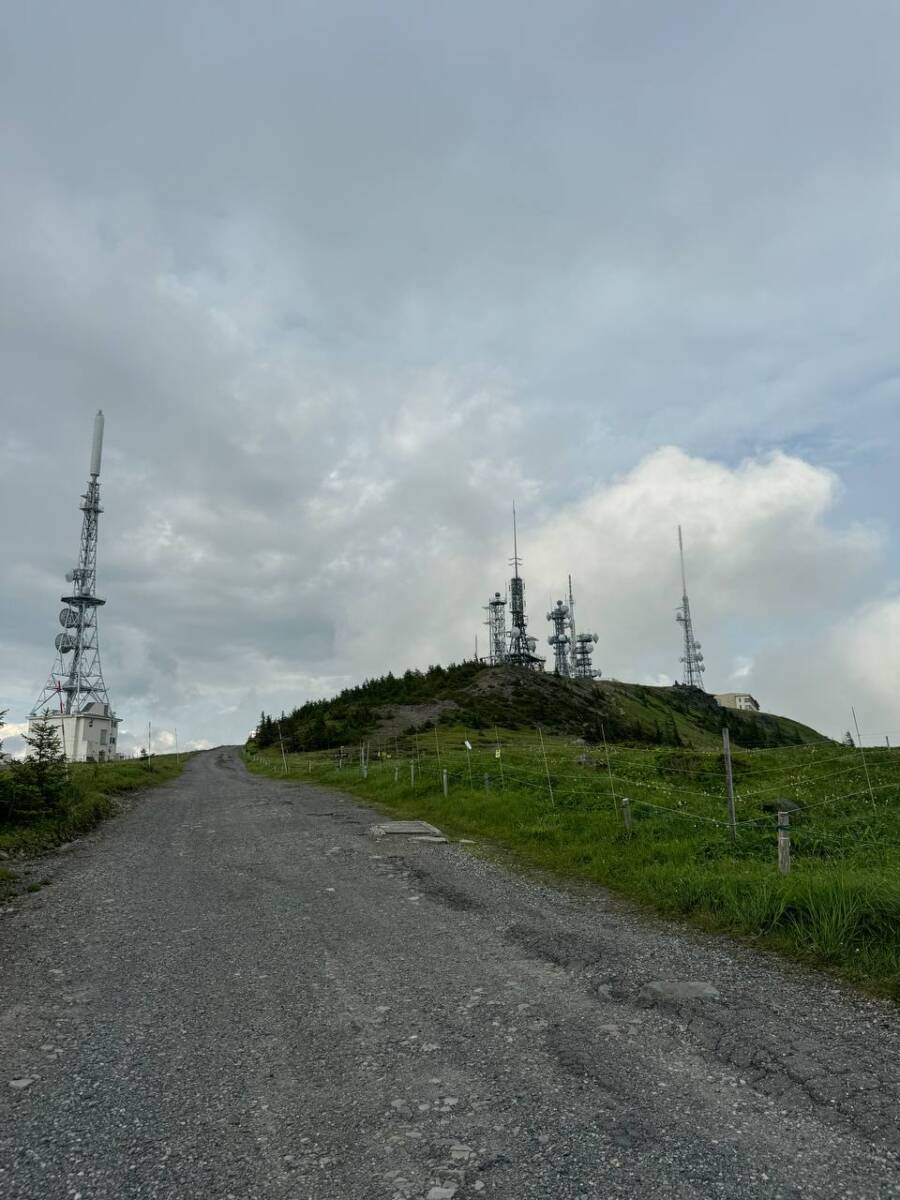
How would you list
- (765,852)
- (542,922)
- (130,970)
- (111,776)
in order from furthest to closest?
1. (111,776)
2. (765,852)
3. (542,922)
4. (130,970)

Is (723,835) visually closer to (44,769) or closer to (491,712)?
(44,769)

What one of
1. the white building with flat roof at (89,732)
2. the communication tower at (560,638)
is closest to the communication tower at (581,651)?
the communication tower at (560,638)

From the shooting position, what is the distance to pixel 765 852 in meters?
11.9

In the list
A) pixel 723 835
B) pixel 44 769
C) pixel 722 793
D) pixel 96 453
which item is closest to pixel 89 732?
pixel 96 453

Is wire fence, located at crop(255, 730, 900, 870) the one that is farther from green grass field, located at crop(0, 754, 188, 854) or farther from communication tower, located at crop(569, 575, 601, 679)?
communication tower, located at crop(569, 575, 601, 679)

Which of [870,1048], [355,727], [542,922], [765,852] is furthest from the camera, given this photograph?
[355,727]

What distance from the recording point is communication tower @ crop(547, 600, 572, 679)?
150 m

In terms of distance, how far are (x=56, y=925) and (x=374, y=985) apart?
5640mm

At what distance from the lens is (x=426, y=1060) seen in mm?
5750

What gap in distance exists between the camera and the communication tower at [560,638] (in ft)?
490

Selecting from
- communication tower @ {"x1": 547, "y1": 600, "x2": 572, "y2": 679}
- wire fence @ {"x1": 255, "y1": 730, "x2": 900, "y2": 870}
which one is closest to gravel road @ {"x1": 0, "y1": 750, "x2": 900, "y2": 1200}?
wire fence @ {"x1": 255, "y1": 730, "x2": 900, "y2": 870}

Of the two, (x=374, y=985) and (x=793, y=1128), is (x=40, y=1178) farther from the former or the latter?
(x=793, y=1128)

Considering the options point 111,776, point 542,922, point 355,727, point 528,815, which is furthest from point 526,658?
point 542,922

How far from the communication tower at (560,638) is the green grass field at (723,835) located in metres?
120
